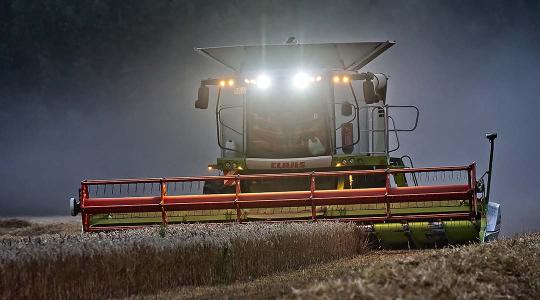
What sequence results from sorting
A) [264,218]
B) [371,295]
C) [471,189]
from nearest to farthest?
[371,295] → [471,189] → [264,218]

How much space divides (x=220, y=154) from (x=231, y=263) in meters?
4.80

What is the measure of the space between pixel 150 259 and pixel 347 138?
5.68 meters

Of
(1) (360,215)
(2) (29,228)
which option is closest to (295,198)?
(1) (360,215)

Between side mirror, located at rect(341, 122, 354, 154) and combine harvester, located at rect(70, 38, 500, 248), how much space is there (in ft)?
0.05

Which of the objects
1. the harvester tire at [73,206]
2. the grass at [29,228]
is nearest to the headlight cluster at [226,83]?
the harvester tire at [73,206]

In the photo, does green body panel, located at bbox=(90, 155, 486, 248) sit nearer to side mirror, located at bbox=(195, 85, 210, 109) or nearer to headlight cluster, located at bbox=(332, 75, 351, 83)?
side mirror, located at bbox=(195, 85, 210, 109)

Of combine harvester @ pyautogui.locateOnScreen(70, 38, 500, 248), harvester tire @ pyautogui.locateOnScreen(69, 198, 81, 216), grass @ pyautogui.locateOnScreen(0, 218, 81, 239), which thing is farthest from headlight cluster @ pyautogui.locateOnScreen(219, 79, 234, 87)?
grass @ pyautogui.locateOnScreen(0, 218, 81, 239)

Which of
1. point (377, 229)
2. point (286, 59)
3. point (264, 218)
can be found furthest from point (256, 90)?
point (377, 229)

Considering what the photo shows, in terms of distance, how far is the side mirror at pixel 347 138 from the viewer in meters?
12.6

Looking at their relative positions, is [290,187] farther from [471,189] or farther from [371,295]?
[371,295]

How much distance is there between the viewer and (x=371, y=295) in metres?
4.98

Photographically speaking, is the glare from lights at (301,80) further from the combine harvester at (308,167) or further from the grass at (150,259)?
the grass at (150,259)

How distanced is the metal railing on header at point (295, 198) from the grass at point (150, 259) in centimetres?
110

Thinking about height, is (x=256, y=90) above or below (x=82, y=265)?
above
